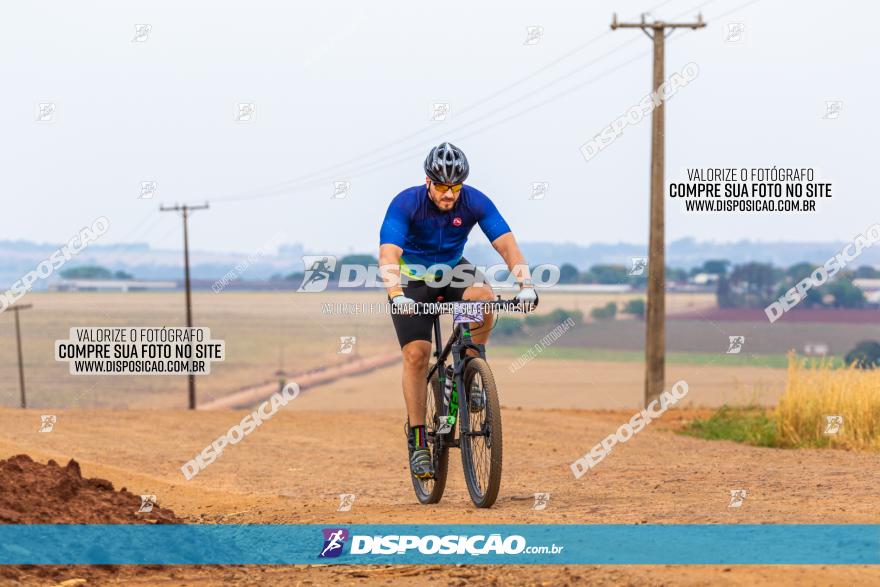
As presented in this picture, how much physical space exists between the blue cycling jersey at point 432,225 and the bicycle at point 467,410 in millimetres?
481

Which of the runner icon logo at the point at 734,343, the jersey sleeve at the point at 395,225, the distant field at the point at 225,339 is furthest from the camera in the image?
the distant field at the point at 225,339

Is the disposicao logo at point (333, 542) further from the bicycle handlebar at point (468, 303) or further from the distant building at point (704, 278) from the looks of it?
the distant building at point (704, 278)

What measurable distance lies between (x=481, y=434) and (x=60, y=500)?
3.05 m

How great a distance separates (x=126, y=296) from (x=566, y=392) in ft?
312

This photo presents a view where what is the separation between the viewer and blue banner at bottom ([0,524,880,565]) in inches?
277

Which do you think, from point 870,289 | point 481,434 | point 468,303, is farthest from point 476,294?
point 870,289

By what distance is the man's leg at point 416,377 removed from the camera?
9258 millimetres

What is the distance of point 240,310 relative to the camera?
147250mm

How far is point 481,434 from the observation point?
884cm

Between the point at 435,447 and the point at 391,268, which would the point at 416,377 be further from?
the point at 391,268

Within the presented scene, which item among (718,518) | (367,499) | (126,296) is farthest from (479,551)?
(126,296)

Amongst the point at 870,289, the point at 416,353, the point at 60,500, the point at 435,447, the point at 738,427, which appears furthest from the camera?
the point at 870,289

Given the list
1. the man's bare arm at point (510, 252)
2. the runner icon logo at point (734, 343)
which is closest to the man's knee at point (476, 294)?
the man's bare arm at point (510, 252)

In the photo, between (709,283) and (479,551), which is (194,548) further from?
(709,283)
